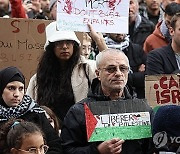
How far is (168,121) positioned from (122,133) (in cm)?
125

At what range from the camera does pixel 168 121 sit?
4.63m

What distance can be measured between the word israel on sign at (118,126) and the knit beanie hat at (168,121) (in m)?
1.10

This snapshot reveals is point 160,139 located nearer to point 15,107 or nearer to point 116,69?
point 116,69

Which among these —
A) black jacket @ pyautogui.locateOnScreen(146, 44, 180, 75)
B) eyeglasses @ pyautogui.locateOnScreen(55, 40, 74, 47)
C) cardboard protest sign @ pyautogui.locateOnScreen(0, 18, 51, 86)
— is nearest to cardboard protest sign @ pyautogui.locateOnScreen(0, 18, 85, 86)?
cardboard protest sign @ pyautogui.locateOnScreen(0, 18, 51, 86)

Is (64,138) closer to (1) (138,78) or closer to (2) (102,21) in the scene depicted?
(2) (102,21)

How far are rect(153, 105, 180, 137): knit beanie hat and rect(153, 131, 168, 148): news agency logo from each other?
0.02m

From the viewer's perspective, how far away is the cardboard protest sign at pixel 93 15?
24.5ft

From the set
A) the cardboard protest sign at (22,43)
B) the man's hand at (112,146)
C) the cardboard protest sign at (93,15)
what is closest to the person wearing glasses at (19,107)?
the man's hand at (112,146)

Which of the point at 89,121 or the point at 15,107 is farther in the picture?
the point at 15,107

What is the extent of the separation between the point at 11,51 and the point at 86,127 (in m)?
3.37

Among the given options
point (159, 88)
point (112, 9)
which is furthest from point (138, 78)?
point (159, 88)

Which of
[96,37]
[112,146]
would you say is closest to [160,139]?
[112,146]

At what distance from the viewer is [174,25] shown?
7.41 metres

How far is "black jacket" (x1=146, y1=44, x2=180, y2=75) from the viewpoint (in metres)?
7.43
